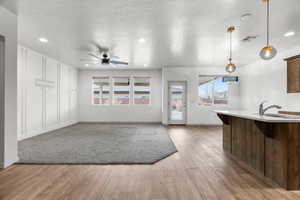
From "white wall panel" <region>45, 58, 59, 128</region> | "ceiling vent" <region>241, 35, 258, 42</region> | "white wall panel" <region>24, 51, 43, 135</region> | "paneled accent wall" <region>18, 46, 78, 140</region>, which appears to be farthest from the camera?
"white wall panel" <region>45, 58, 59, 128</region>

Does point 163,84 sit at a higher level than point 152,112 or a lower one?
higher

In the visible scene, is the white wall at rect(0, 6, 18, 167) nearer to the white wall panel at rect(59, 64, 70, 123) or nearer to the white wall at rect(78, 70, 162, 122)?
the white wall panel at rect(59, 64, 70, 123)

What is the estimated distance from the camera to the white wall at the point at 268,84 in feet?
16.5

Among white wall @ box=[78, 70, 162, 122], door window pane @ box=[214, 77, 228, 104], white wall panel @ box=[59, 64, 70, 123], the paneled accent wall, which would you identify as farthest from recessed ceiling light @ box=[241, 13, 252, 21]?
white wall panel @ box=[59, 64, 70, 123]

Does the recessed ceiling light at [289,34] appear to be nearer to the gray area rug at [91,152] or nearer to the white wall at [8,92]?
the gray area rug at [91,152]

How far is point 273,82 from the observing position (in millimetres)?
5660

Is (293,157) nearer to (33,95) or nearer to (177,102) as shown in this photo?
(177,102)

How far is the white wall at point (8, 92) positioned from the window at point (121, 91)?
5675 mm

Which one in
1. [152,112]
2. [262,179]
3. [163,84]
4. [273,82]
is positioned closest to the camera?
[262,179]

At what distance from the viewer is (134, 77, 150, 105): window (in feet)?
28.5

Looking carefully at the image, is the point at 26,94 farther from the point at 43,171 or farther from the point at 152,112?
the point at 152,112

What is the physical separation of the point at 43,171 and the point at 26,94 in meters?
3.43

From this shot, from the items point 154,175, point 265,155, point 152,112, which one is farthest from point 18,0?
point 152,112

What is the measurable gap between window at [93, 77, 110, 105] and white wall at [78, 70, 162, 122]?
0.22m
